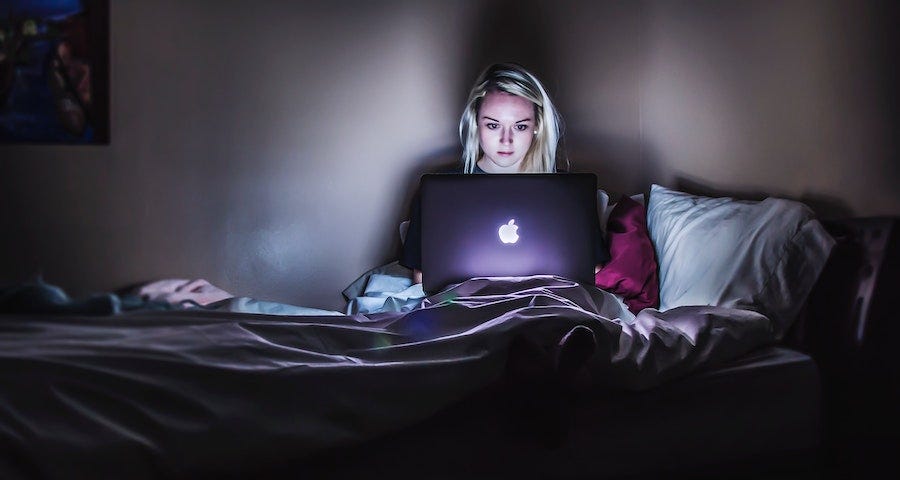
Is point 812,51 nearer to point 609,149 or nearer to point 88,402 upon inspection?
point 609,149

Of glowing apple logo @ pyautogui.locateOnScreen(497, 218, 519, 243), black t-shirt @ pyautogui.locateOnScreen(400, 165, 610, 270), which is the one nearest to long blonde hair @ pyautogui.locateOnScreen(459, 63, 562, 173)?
black t-shirt @ pyautogui.locateOnScreen(400, 165, 610, 270)

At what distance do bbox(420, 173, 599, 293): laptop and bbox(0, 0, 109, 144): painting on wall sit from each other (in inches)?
24.1

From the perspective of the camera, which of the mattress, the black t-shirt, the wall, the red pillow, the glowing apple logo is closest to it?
the mattress

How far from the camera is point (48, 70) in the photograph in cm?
100

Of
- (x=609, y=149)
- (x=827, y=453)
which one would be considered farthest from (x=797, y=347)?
(x=609, y=149)

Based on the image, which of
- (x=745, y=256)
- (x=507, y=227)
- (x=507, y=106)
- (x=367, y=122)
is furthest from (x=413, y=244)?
(x=745, y=256)

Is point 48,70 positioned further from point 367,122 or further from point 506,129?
point 506,129

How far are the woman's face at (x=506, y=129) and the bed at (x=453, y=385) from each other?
2.34 ft

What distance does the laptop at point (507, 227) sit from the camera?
1.35 m

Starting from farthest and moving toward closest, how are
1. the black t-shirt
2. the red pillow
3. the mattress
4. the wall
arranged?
the black t-shirt, the red pillow, the wall, the mattress

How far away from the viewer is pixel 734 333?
1.10 m

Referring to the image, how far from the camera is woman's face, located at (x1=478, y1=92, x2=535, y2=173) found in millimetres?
1899

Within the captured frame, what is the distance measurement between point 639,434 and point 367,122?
116 cm

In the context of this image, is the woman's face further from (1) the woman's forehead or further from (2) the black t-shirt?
(2) the black t-shirt
